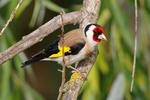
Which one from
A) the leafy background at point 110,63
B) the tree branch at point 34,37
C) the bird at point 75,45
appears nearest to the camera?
the tree branch at point 34,37

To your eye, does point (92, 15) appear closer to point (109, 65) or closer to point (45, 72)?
point (109, 65)

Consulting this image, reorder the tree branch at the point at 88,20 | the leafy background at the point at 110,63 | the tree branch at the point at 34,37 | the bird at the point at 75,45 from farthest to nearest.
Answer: the leafy background at the point at 110,63
the bird at the point at 75,45
the tree branch at the point at 88,20
the tree branch at the point at 34,37

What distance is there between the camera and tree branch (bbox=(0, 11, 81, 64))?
1.85 meters

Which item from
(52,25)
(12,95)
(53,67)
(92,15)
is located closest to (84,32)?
(92,15)

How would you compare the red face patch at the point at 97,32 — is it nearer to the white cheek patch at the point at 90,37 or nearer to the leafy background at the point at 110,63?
the white cheek patch at the point at 90,37

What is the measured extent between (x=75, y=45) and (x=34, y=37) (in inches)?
17.3

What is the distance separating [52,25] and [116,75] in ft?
3.30

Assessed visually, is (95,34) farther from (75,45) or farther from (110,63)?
(110,63)

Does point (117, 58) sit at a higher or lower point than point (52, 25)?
lower

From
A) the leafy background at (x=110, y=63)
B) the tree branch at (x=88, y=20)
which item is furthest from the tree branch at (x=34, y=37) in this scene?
the leafy background at (x=110, y=63)

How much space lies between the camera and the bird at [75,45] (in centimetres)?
232

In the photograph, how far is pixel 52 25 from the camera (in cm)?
215

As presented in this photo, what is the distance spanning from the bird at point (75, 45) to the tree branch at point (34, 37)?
123 mm

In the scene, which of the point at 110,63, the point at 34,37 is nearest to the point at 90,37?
the point at 34,37
